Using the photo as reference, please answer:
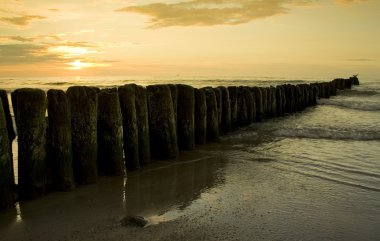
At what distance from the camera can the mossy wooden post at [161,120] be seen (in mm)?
6691

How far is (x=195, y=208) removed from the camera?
14.6ft

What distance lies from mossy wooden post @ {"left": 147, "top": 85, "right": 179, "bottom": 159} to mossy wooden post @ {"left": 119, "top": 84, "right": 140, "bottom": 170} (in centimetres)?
67

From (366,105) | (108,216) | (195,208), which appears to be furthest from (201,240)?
(366,105)

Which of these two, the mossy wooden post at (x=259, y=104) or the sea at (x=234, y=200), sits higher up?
the mossy wooden post at (x=259, y=104)

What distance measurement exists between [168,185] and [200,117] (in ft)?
9.68

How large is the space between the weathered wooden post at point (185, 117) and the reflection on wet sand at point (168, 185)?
2.55 feet

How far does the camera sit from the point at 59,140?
490 centimetres

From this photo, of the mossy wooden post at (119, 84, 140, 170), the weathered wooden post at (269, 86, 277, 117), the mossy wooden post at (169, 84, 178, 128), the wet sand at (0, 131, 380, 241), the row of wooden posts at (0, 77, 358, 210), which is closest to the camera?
the wet sand at (0, 131, 380, 241)

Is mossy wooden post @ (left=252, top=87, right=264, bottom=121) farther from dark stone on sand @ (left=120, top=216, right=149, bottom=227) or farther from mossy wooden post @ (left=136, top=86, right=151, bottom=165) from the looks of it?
dark stone on sand @ (left=120, top=216, right=149, bottom=227)

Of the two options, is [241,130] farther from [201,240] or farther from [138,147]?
[201,240]

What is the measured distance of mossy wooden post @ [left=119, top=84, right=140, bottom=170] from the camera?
19.2 ft

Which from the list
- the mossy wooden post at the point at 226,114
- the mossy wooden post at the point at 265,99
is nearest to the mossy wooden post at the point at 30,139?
the mossy wooden post at the point at 226,114

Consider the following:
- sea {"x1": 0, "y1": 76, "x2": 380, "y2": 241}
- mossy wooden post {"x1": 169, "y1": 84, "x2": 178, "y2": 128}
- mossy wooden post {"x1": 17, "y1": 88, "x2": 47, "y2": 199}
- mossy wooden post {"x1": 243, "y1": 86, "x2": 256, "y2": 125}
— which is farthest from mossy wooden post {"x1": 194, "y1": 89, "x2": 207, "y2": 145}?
mossy wooden post {"x1": 17, "y1": 88, "x2": 47, "y2": 199}

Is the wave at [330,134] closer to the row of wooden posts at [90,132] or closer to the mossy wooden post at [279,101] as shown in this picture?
the row of wooden posts at [90,132]
